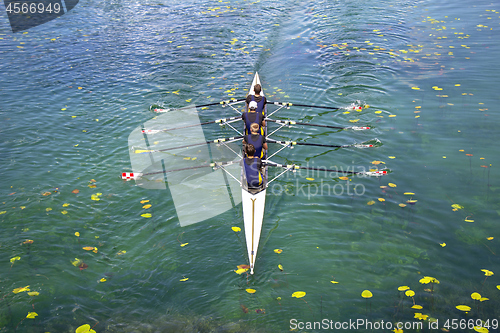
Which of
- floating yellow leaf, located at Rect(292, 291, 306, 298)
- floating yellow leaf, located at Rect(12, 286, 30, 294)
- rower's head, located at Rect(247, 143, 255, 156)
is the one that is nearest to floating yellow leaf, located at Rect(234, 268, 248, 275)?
floating yellow leaf, located at Rect(292, 291, 306, 298)

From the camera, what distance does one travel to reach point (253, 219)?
7789 mm

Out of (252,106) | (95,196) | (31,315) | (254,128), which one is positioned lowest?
(31,315)

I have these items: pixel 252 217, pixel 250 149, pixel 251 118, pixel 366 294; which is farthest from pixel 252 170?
pixel 366 294

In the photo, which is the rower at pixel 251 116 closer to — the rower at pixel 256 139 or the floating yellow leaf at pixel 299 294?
the rower at pixel 256 139

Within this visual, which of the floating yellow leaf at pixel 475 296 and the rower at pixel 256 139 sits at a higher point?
the rower at pixel 256 139

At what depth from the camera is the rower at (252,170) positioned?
8.40m

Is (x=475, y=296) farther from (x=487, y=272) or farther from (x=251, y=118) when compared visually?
(x=251, y=118)

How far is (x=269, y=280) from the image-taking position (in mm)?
6984

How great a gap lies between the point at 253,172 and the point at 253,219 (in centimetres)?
122

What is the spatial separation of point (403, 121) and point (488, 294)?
266 inches

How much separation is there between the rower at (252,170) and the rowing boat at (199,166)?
0.58ft

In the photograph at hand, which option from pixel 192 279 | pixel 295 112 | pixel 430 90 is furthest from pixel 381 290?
pixel 430 90

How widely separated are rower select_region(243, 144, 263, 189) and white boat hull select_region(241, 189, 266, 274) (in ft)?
0.83

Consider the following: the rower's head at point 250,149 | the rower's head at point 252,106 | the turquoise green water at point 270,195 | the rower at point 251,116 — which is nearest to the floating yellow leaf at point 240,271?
the turquoise green water at point 270,195
